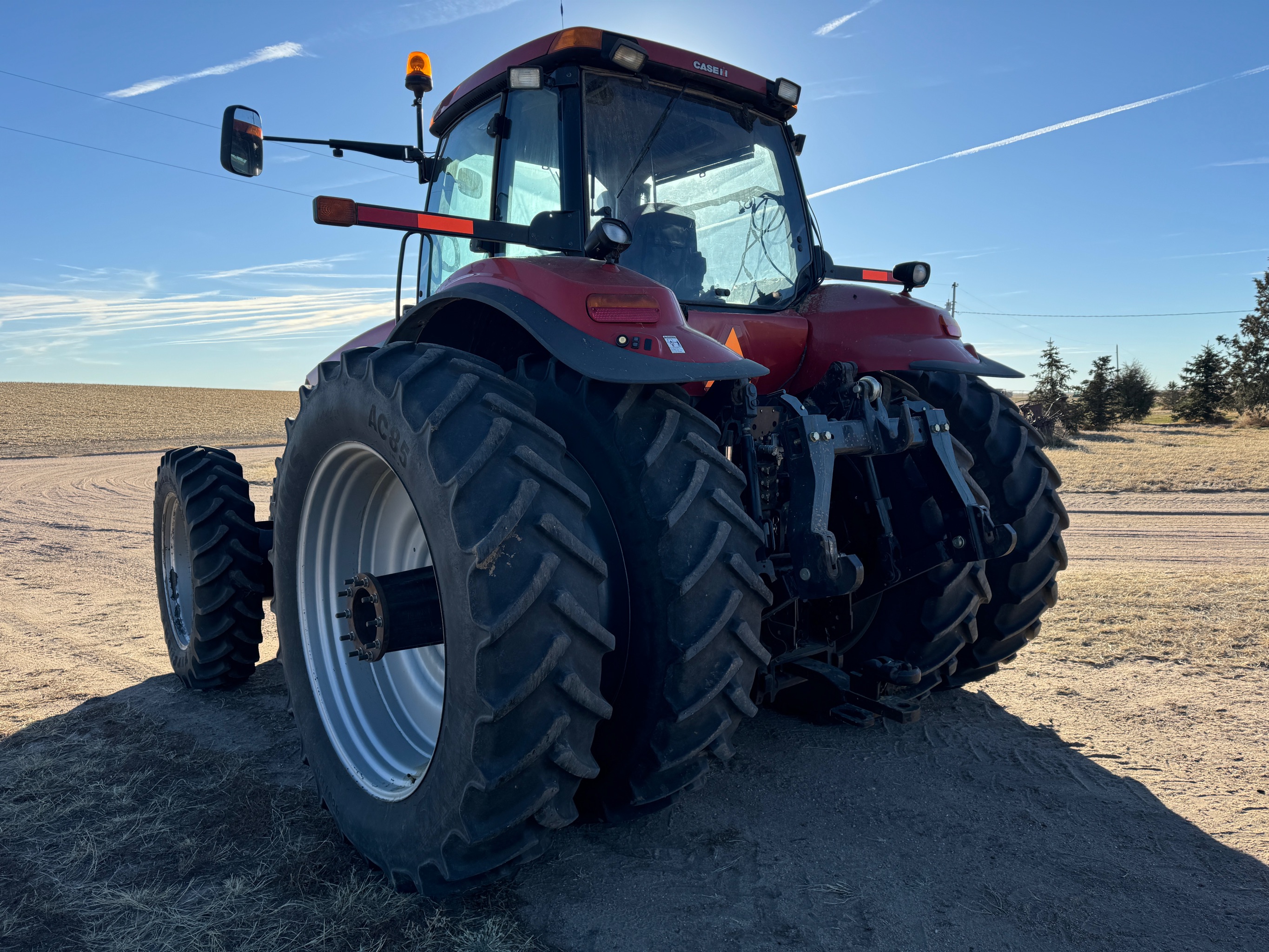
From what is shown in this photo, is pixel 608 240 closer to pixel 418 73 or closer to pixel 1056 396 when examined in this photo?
pixel 418 73

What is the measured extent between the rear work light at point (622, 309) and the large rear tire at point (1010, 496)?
1.70 metres

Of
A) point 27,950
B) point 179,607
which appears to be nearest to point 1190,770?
point 27,950

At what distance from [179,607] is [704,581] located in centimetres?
383

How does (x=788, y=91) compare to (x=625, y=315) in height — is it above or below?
above

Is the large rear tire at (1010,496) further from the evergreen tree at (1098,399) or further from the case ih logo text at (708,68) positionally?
the evergreen tree at (1098,399)

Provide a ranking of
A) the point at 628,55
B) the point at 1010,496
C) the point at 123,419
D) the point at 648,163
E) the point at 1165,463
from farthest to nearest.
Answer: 1. the point at 123,419
2. the point at 1165,463
3. the point at 1010,496
4. the point at 648,163
5. the point at 628,55

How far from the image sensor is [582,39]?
9.96 ft

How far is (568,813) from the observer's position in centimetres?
205

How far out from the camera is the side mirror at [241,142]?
3.39 m

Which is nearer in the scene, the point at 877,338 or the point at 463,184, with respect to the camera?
the point at 877,338

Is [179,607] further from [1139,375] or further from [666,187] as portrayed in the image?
[1139,375]

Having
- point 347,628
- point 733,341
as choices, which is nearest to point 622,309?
point 733,341

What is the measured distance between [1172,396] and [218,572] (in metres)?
46.3

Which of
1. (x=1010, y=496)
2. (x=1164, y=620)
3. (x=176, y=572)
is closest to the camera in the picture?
(x=1010, y=496)
